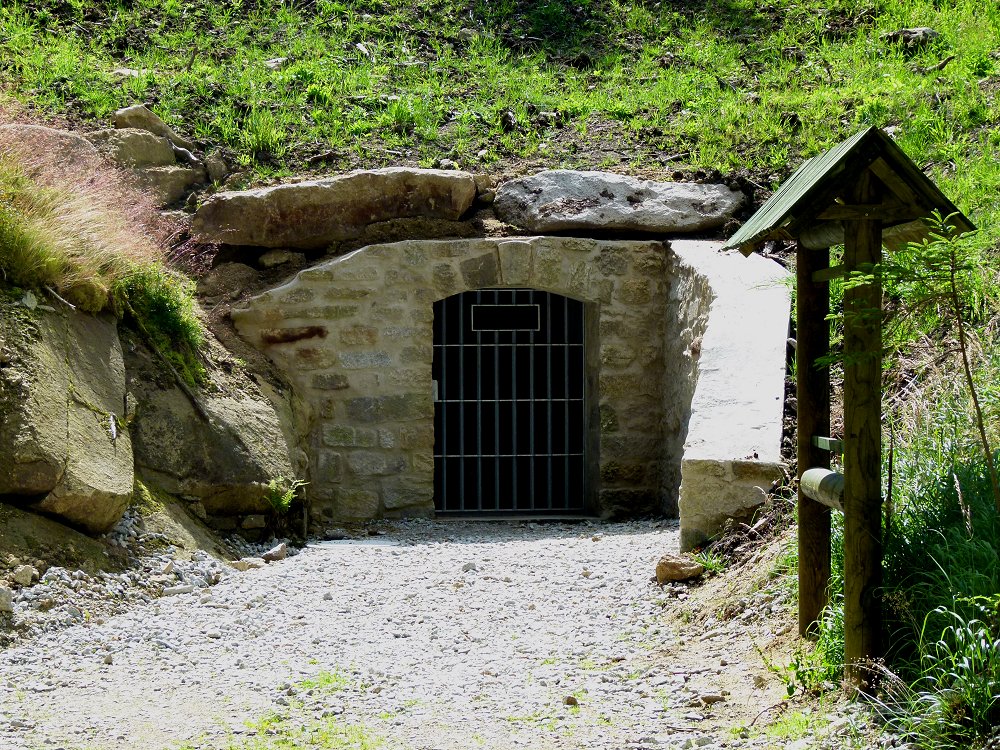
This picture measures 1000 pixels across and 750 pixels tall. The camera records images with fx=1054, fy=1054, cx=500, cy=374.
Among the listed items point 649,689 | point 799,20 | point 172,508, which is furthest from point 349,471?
point 799,20

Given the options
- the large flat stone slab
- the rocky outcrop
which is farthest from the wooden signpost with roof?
the rocky outcrop

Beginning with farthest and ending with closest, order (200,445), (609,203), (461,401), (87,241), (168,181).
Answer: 1. (461,401)
2. (168,181)
3. (609,203)
4. (200,445)
5. (87,241)

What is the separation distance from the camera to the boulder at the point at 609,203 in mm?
7742

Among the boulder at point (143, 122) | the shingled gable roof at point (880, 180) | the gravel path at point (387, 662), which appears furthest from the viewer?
the boulder at point (143, 122)

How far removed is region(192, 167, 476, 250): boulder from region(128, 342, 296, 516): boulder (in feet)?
5.08

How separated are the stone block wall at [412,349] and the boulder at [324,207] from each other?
1.15 feet

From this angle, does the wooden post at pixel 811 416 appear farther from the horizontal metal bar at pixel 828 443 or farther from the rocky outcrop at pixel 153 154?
the rocky outcrop at pixel 153 154

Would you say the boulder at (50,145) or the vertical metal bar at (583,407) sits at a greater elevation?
the boulder at (50,145)

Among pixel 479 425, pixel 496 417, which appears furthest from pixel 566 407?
pixel 479 425

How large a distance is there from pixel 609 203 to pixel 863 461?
4.89m

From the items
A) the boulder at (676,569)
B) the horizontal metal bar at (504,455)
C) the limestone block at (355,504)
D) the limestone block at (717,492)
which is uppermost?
the limestone block at (717,492)

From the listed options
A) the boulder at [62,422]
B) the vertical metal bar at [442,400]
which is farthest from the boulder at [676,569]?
the vertical metal bar at [442,400]

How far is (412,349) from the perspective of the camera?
24.9 ft

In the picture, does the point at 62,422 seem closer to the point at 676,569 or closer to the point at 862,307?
the point at 676,569
